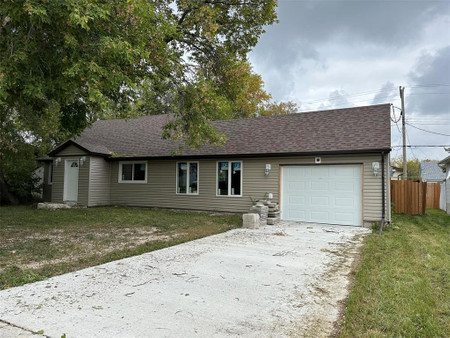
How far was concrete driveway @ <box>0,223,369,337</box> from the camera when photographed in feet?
8.55

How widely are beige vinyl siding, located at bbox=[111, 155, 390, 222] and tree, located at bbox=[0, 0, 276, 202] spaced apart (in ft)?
7.36

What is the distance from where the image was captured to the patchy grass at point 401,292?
271cm

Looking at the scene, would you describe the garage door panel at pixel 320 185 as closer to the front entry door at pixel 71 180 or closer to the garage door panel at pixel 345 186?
the garage door panel at pixel 345 186

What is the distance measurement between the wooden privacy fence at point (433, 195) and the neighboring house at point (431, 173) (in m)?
13.3

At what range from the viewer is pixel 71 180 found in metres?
13.8

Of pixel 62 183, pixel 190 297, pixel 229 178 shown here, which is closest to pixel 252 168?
pixel 229 178

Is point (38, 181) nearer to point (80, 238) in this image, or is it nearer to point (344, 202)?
point (80, 238)

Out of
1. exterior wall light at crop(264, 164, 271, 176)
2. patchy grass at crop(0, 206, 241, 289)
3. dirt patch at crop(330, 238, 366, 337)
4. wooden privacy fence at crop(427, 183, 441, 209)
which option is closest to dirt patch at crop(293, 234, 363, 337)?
dirt patch at crop(330, 238, 366, 337)

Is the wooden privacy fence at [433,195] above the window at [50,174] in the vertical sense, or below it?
below

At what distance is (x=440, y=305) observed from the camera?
3.21 metres

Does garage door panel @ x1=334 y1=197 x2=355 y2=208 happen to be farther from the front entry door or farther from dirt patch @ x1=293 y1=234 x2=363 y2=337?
the front entry door

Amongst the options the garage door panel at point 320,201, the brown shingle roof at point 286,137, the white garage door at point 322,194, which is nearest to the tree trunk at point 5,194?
the brown shingle roof at point 286,137

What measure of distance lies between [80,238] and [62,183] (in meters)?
8.58

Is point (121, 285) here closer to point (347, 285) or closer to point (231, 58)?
point (347, 285)
